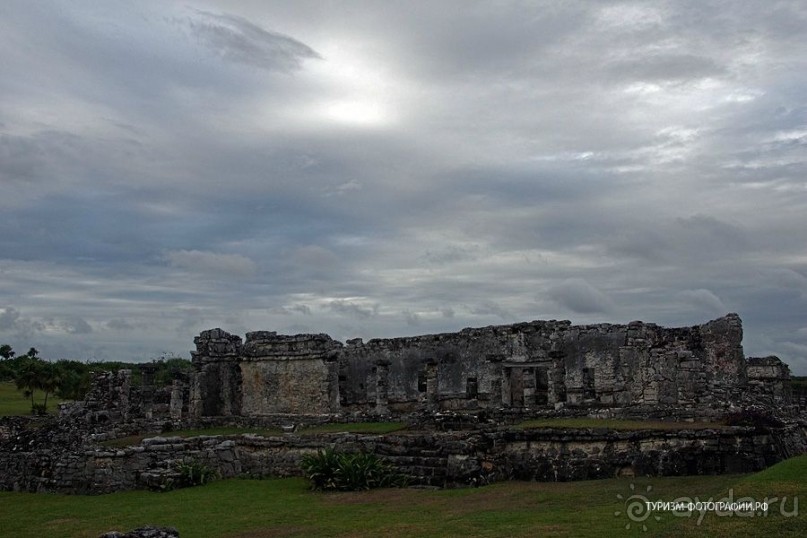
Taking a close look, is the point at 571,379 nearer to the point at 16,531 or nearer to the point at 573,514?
the point at 573,514

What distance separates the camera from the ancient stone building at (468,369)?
85.1 feet

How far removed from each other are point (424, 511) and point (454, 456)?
3.61m

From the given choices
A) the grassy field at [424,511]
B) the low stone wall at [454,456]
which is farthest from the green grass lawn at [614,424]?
the grassy field at [424,511]

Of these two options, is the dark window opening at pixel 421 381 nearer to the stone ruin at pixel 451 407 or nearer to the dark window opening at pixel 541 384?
the stone ruin at pixel 451 407

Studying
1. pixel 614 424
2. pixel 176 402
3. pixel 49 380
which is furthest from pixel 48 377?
pixel 614 424

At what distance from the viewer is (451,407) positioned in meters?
30.1

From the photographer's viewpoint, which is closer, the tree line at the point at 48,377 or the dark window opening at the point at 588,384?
the dark window opening at the point at 588,384

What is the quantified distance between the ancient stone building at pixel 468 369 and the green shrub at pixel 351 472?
772 centimetres

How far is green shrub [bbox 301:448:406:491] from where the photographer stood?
1709cm

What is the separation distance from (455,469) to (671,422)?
565 cm

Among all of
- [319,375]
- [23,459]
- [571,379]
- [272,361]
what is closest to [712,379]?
→ [571,379]

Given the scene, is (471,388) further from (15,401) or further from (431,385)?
(15,401)

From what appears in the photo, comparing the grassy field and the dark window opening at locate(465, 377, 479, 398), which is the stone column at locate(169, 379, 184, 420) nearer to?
the grassy field

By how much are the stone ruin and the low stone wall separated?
1.2 inches
